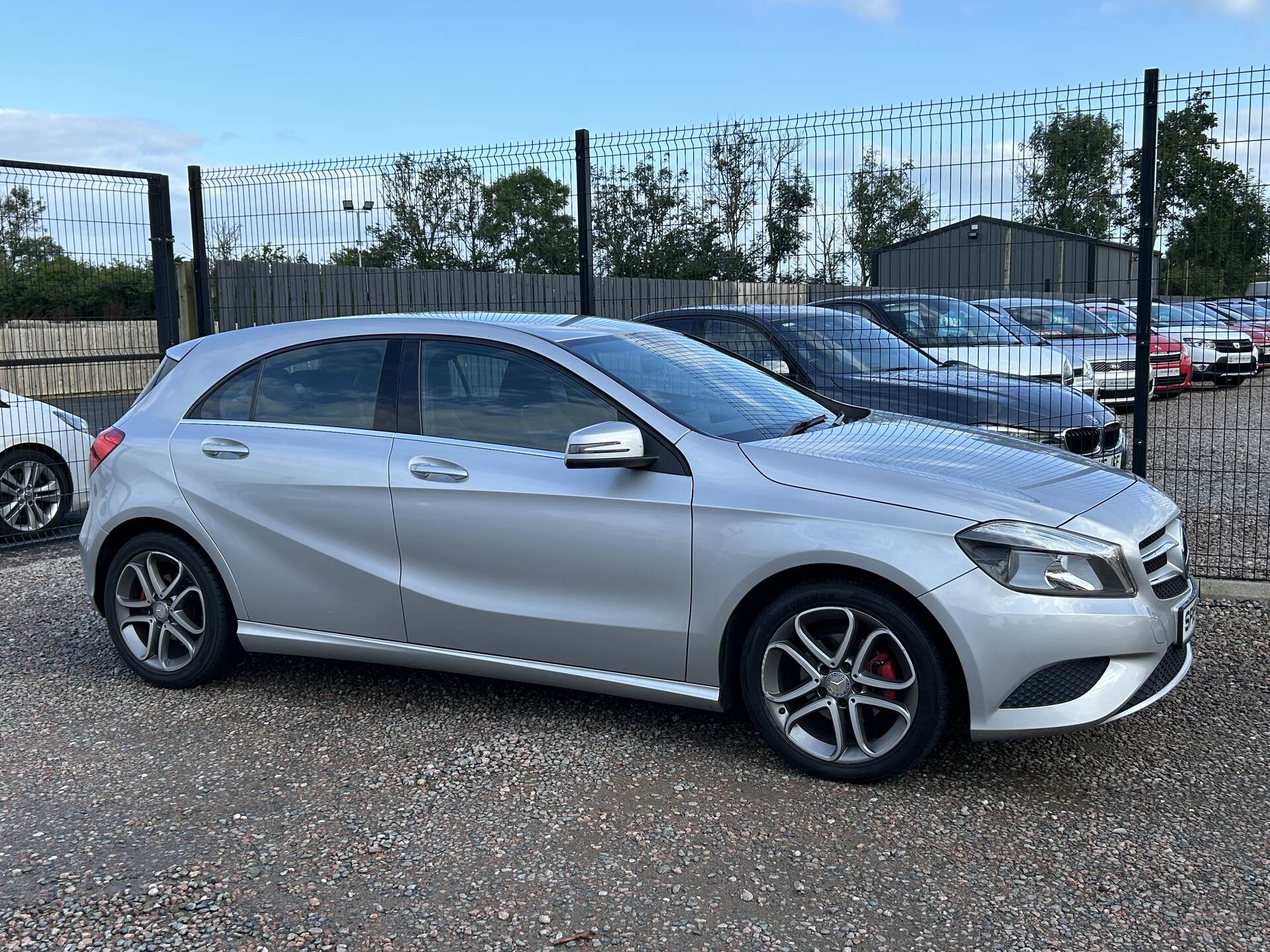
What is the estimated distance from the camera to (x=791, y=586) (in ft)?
12.7

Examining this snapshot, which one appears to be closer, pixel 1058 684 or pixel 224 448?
pixel 1058 684

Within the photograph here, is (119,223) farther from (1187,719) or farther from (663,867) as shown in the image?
(1187,719)

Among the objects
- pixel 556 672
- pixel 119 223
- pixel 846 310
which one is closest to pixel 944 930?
pixel 556 672

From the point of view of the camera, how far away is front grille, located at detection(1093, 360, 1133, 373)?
39.1ft

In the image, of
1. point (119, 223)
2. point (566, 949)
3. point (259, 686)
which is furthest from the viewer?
point (119, 223)

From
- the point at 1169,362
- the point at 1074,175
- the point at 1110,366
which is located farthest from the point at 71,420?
the point at 1169,362

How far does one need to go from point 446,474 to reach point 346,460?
0.48 m

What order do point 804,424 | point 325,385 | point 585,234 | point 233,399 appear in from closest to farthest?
point 804,424 → point 325,385 → point 233,399 → point 585,234

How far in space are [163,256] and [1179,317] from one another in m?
7.94

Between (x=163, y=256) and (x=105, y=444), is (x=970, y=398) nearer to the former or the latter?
(x=105, y=444)

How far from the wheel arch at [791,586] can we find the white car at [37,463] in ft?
20.8

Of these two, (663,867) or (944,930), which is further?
(663,867)

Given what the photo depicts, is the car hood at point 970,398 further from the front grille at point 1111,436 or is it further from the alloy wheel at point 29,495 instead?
the alloy wheel at point 29,495

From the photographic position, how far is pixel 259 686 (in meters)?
5.11
